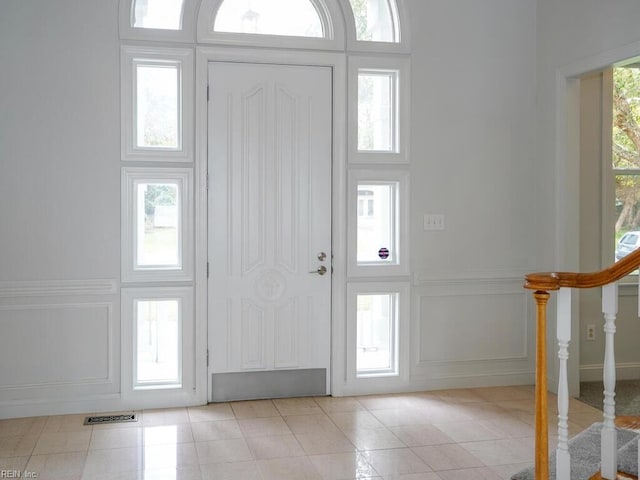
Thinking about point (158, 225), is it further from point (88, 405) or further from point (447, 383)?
point (447, 383)

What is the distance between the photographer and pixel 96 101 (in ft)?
14.6

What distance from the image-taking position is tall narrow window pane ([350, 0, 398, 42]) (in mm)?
4934

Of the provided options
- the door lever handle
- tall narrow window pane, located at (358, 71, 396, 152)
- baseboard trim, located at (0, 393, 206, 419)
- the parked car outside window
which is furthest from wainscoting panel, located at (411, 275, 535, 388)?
baseboard trim, located at (0, 393, 206, 419)

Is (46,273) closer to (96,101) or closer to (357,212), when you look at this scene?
(96,101)

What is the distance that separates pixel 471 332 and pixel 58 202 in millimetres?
3012

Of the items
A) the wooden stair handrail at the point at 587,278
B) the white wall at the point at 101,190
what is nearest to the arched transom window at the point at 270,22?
the white wall at the point at 101,190

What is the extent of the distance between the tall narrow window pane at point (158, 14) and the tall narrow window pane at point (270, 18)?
26cm

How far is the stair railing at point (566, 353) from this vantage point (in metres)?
2.64

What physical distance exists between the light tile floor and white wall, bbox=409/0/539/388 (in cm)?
44

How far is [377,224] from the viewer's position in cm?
502

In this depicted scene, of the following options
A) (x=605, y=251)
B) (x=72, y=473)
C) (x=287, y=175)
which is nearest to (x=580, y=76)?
(x=605, y=251)

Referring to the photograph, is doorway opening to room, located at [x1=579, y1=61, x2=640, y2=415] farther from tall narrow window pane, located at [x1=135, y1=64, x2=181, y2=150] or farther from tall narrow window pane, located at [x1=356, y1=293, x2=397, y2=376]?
tall narrow window pane, located at [x1=135, y1=64, x2=181, y2=150]

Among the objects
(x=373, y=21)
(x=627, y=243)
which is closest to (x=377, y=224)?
(x=373, y=21)

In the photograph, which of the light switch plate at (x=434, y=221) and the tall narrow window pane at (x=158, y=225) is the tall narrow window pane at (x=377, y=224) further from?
the tall narrow window pane at (x=158, y=225)
